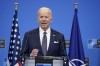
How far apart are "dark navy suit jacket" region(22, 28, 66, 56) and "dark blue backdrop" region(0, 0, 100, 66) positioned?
1486mm

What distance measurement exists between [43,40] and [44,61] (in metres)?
0.72

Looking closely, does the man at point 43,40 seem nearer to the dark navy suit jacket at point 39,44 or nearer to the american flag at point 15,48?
the dark navy suit jacket at point 39,44

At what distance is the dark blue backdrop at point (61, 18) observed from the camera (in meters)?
3.75

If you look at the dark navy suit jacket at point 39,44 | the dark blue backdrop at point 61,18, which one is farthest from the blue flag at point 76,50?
the dark navy suit jacket at point 39,44

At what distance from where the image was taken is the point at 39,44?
2.19 metres

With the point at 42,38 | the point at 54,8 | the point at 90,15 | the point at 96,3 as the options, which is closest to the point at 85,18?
the point at 90,15

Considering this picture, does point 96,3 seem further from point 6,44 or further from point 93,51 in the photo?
point 6,44

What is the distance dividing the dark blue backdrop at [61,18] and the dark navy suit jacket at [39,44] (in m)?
1.49

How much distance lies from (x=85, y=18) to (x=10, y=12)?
1426 mm

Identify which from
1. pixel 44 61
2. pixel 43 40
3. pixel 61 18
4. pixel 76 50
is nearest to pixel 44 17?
pixel 43 40

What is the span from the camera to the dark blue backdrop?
375 centimetres

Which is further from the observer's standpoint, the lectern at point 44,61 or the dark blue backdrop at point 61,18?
the dark blue backdrop at point 61,18

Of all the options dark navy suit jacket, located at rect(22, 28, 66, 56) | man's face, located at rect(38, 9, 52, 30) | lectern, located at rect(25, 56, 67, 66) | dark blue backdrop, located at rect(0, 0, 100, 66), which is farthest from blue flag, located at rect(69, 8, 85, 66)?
lectern, located at rect(25, 56, 67, 66)

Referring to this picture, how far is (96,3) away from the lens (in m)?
3.80
